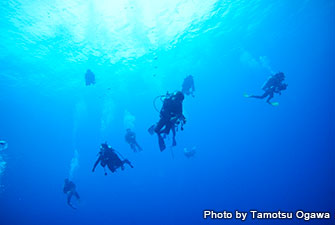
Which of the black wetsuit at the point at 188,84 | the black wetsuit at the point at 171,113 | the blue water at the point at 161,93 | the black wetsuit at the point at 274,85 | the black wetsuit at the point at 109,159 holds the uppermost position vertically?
the blue water at the point at 161,93

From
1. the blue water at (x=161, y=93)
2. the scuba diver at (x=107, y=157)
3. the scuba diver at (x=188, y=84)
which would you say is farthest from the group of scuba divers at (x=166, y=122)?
the blue water at (x=161, y=93)

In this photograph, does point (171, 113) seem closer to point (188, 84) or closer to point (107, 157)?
point (107, 157)

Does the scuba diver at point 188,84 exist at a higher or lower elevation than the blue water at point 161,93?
lower

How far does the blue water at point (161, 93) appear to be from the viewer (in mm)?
20734

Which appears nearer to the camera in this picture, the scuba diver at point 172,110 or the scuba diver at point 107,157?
the scuba diver at point 172,110

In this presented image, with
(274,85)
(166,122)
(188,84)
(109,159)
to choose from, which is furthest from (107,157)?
(274,85)

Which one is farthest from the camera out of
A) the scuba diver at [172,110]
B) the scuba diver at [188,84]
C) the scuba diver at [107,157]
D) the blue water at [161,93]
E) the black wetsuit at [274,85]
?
the blue water at [161,93]

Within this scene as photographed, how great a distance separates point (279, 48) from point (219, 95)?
2274cm

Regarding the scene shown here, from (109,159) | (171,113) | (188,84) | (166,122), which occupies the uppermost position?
(188,84)

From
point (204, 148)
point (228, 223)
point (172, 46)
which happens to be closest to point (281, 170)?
point (228, 223)

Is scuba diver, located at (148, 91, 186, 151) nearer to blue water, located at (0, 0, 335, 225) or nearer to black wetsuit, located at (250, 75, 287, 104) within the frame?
black wetsuit, located at (250, 75, 287, 104)

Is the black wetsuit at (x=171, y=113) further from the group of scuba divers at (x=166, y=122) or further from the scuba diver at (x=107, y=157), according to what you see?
the scuba diver at (x=107, y=157)

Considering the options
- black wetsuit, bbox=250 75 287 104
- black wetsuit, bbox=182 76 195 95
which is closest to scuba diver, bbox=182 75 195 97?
black wetsuit, bbox=182 76 195 95

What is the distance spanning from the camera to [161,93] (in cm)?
4778
